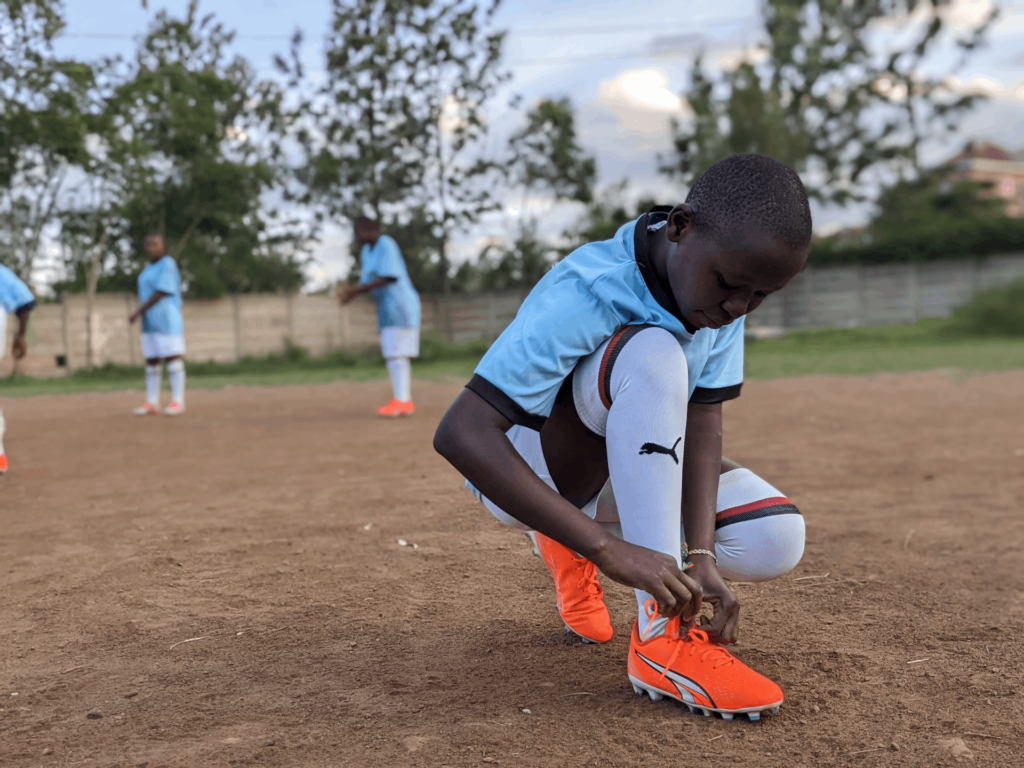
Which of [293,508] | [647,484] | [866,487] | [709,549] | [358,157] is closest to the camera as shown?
[647,484]

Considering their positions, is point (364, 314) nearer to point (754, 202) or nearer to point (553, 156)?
point (553, 156)

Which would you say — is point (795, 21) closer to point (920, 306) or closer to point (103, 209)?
point (920, 306)

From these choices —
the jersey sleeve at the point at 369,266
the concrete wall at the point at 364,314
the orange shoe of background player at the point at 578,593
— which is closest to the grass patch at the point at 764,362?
the concrete wall at the point at 364,314

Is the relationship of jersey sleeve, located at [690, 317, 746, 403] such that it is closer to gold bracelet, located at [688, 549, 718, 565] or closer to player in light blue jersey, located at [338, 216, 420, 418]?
gold bracelet, located at [688, 549, 718, 565]

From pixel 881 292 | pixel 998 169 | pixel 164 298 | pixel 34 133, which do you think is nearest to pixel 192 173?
pixel 34 133

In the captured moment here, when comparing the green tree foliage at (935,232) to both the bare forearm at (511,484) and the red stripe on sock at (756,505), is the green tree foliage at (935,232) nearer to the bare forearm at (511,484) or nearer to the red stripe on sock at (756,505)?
the red stripe on sock at (756,505)

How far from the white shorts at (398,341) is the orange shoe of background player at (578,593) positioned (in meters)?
6.12

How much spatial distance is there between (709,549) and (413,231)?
22.6 metres

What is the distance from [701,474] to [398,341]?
6.55 meters

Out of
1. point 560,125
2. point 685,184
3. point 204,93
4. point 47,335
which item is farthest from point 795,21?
point 47,335

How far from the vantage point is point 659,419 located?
6.25 ft

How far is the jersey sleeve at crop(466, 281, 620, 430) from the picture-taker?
1806 millimetres

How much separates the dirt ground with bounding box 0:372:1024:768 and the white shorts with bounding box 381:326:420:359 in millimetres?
3058

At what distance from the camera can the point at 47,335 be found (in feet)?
61.2
